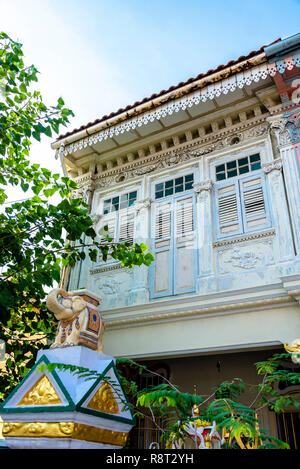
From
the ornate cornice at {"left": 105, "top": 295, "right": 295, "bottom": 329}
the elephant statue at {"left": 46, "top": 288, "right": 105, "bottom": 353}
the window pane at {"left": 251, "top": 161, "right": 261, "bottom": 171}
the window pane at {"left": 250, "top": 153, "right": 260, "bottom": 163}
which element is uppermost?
the window pane at {"left": 250, "top": 153, "right": 260, "bottom": 163}

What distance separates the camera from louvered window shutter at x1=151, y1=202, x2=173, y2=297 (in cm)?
644

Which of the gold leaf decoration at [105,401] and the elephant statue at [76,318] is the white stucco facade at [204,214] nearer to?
the elephant statue at [76,318]

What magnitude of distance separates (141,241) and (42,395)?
16.8ft

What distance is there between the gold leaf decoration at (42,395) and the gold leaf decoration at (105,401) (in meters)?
0.18

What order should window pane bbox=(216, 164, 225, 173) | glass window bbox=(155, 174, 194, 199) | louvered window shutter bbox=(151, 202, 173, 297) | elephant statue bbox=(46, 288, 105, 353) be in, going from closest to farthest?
elephant statue bbox=(46, 288, 105, 353) → louvered window shutter bbox=(151, 202, 173, 297) → window pane bbox=(216, 164, 225, 173) → glass window bbox=(155, 174, 194, 199)

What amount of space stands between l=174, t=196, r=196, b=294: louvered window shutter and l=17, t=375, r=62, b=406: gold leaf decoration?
14.1ft

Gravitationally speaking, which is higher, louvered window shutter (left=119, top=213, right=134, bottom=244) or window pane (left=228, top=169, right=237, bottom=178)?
window pane (left=228, top=169, right=237, bottom=178)

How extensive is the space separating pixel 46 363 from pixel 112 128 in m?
6.22

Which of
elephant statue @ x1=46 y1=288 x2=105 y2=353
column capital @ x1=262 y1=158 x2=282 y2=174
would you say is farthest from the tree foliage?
column capital @ x1=262 y1=158 x2=282 y2=174

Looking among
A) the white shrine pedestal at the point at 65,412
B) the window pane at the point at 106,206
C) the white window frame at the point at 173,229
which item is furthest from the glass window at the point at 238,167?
the white shrine pedestal at the point at 65,412

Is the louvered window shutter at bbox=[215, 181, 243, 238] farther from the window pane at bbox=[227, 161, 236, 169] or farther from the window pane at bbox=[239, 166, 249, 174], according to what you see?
the window pane at bbox=[227, 161, 236, 169]

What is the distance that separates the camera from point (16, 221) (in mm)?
4652

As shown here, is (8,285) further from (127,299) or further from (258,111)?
(258,111)

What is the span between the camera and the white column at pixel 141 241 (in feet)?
21.3
